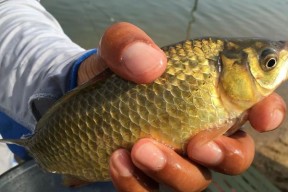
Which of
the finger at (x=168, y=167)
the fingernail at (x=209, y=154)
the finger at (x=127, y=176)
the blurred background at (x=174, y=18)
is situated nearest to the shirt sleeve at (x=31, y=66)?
the finger at (x=127, y=176)

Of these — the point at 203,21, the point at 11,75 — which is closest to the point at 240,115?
the point at 11,75

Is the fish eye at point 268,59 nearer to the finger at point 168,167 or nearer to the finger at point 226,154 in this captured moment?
the finger at point 226,154

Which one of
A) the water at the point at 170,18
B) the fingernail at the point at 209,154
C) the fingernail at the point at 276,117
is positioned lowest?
the water at the point at 170,18

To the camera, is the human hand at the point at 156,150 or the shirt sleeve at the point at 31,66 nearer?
the human hand at the point at 156,150

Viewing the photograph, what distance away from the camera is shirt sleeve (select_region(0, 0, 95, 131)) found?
92.4 inches

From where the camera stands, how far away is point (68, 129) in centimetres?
167

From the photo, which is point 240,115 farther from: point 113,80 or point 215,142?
point 113,80

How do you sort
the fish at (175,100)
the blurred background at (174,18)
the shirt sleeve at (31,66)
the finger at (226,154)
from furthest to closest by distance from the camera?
1. the blurred background at (174,18)
2. the shirt sleeve at (31,66)
3. the finger at (226,154)
4. the fish at (175,100)

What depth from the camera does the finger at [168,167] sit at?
157 centimetres

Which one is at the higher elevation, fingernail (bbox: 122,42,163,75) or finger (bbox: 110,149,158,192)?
fingernail (bbox: 122,42,163,75)

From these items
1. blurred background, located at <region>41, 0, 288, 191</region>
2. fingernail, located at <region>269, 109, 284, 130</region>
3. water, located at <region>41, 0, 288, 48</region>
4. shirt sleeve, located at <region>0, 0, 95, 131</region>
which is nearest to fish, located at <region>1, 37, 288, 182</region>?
fingernail, located at <region>269, 109, 284, 130</region>

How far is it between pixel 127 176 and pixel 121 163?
0.13 metres

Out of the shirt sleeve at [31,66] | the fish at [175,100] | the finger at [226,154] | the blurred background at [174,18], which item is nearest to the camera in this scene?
the fish at [175,100]

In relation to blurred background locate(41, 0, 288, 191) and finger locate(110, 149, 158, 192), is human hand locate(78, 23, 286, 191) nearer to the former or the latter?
finger locate(110, 149, 158, 192)
